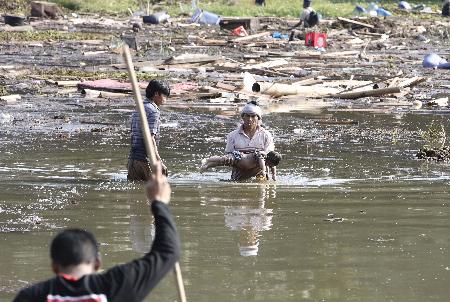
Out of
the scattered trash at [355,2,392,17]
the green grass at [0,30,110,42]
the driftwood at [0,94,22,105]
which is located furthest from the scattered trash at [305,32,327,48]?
the driftwood at [0,94,22,105]

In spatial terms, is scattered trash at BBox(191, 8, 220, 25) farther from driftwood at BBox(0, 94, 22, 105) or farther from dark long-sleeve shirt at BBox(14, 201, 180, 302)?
dark long-sleeve shirt at BBox(14, 201, 180, 302)

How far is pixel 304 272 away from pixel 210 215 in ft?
8.40

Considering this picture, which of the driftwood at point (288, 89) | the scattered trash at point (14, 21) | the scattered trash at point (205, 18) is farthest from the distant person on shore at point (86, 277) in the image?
the scattered trash at point (205, 18)

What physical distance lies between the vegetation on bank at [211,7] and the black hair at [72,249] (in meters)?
45.9

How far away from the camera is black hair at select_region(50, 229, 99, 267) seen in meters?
4.62

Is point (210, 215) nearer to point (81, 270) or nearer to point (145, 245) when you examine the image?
point (145, 245)

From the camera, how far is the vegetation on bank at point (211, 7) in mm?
51000

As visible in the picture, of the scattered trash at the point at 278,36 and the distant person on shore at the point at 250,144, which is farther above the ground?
the distant person on shore at the point at 250,144

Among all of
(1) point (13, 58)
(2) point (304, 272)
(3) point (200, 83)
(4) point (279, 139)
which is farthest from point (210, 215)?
(1) point (13, 58)

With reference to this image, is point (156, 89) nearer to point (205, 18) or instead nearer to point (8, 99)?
point (8, 99)

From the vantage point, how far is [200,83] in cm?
2719

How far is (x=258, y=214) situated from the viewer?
11242 millimetres

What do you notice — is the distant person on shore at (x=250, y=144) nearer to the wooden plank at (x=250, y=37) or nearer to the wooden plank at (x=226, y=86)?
the wooden plank at (x=226, y=86)

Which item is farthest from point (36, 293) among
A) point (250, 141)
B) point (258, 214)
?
point (250, 141)
